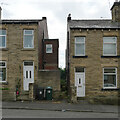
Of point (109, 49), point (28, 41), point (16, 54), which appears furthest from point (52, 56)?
point (109, 49)

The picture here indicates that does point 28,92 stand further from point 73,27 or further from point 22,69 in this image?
point 73,27

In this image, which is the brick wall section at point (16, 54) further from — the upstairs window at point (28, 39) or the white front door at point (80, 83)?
the white front door at point (80, 83)

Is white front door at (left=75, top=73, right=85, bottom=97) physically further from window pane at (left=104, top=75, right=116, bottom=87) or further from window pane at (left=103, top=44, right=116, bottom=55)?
window pane at (left=103, top=44, right=116, bottom=55)

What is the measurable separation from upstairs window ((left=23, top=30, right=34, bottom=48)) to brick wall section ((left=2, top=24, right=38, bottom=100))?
352 millimetres

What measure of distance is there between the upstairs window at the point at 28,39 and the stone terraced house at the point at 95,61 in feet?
12.7

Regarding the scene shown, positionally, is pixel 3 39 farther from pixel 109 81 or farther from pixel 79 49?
pixel 109 81

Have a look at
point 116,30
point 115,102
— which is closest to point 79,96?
point 115,102

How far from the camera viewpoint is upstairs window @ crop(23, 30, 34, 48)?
63.1ft

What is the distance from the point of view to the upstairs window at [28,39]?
19230 millimetres

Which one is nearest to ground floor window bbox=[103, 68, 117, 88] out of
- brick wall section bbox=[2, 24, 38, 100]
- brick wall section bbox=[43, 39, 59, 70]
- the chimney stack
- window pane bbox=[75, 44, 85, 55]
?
window pane bbox=[75, 44, 85, 55]

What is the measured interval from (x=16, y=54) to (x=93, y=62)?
751cm

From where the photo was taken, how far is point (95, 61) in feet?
61.4

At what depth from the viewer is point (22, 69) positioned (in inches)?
744

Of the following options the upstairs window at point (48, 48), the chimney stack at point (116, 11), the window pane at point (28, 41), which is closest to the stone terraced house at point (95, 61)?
the chimney stack at point (116, 11)
